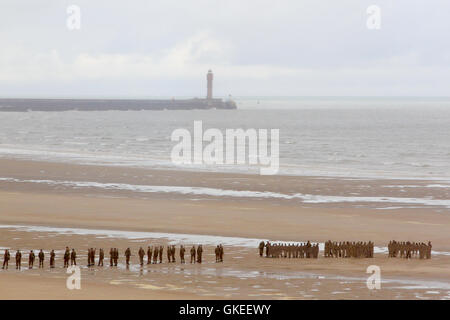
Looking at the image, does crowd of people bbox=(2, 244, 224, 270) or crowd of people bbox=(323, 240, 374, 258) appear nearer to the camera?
crowd of people bbox=(2, 244, 224, 270)

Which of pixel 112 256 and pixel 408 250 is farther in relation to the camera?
pixel 408 250

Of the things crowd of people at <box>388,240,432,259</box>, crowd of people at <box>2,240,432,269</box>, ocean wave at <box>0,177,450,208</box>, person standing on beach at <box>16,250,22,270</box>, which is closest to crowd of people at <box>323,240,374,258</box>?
crowd of people at <box>2,240,432,269</box>

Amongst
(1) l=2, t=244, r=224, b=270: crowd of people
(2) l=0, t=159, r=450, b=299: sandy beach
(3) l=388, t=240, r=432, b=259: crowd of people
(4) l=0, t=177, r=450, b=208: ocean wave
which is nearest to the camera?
(2) l=0, t=159, r=450, b=299: sandy beach

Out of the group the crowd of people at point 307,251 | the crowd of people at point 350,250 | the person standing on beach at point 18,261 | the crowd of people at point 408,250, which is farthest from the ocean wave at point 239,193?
the person standing on beach at point 18,261

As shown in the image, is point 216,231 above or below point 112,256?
above

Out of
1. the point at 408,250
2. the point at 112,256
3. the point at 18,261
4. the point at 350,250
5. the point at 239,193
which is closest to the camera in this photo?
the point at 18,261

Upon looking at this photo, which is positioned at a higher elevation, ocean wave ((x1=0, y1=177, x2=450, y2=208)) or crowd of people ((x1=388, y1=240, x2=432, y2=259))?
ocean wave ((x1=0, y1=177, x2=450, y2=208))

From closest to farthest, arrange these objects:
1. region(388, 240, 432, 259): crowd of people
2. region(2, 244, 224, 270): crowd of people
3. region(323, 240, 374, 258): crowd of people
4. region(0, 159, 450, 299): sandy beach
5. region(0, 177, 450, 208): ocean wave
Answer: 1. region(0, 159, 450, 299): sandy beach
2. region(2, 244, 224, 270): crowd of people
3. region(323, 240, 374, 258): crowd of people
4. region(388, 240, 432, 259): crowd of people
5. region(0, 177, 450, 208): ocean wave

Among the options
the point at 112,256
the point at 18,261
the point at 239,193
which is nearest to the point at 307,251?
the point at 112,256

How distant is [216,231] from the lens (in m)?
36.9

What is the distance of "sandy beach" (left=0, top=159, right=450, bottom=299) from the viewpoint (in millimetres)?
25016

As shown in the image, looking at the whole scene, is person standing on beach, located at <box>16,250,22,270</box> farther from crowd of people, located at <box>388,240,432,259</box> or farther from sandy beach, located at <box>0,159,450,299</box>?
crowd of people, located at <box>388,240,432,259</box>

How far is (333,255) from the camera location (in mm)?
30922

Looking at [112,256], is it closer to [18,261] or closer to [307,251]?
[18,261]
